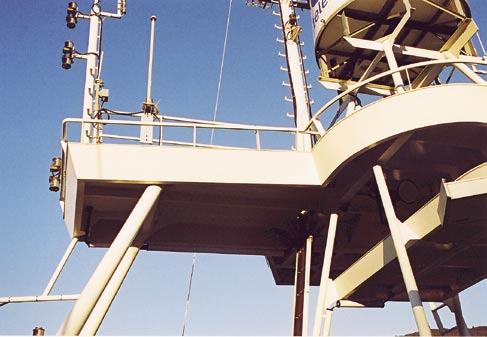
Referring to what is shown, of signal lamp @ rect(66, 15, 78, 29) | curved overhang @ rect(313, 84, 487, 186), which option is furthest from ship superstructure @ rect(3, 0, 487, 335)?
signal lamp @ rect(66, 15, 78, 29)

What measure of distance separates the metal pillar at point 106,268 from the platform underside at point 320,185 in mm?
562

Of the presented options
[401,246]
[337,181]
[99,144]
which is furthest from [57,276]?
[401,246]

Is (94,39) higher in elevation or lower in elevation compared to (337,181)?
higher

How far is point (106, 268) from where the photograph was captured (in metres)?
12.7

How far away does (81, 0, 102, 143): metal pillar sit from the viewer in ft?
58.9

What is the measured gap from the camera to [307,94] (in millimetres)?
23328

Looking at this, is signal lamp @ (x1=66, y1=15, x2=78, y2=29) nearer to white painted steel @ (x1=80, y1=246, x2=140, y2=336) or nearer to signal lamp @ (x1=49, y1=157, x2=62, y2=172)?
signal lamp @ (x1=49, y1=157, x2=62, y2=172)

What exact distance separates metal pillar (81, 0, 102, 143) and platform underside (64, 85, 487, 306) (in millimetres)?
2328

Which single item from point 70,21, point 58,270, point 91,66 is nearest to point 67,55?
point 91,66

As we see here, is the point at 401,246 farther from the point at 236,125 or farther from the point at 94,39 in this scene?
the point at 94,39

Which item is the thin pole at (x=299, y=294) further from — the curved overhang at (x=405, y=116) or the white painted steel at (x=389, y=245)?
the curved overhang at (x=405, y=116)

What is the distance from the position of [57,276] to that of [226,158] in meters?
5.44

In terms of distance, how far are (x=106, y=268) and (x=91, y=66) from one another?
9.73m

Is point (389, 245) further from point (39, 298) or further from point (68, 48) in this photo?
point (68, 48)
